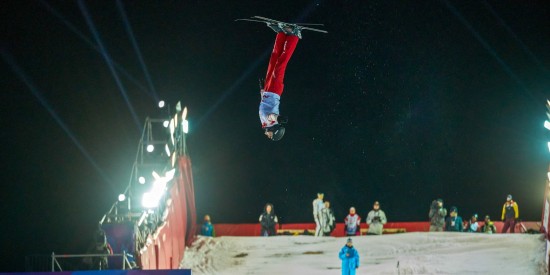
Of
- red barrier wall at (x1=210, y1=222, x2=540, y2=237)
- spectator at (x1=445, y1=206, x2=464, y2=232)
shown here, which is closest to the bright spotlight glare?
red barrier wall at (x1=210, y1=222, x2=540, y2=237)

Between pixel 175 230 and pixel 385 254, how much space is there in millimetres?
3460

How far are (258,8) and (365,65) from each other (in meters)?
2.39

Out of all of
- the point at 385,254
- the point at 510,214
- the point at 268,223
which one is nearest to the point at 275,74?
the point at 385,254

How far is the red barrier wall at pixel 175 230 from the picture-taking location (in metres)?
13.4

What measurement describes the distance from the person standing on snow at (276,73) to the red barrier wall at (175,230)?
3.07 m

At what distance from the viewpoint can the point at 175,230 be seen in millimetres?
15141

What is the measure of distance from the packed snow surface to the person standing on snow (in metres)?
3.86

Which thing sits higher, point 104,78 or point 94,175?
point 104,78

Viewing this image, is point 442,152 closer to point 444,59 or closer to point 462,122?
point 462,122

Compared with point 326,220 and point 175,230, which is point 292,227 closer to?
point 326,220

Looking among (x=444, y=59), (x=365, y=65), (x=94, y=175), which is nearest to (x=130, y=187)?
(x=94, y=175)

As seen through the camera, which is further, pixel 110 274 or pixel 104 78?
pixel 104 78

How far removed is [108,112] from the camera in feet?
59.4

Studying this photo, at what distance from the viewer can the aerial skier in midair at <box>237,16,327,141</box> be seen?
10.1m
